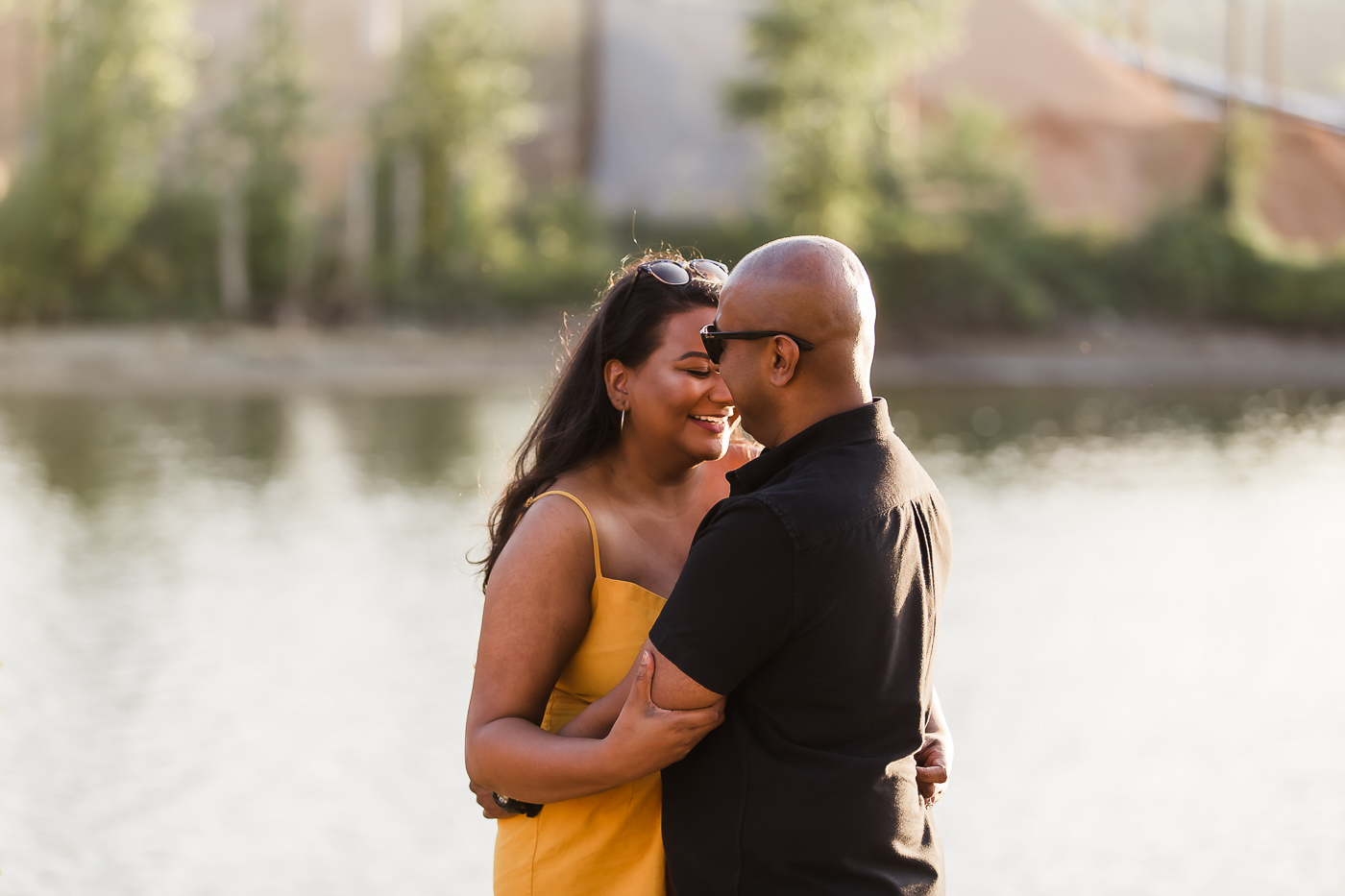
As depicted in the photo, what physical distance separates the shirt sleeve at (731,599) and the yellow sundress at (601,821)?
0.42 metres

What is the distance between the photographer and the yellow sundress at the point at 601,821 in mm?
2414

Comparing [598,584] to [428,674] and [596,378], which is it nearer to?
[596,378]

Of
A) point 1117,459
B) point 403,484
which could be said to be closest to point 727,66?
point 1117,459

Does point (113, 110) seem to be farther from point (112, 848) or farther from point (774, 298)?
point (774, 298)

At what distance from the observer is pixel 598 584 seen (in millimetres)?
2398

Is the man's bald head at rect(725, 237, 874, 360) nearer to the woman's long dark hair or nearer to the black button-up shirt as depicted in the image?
the black button-up shirt

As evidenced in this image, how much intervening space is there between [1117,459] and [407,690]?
14.8m

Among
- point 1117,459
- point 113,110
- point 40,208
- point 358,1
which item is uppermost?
point 358,1

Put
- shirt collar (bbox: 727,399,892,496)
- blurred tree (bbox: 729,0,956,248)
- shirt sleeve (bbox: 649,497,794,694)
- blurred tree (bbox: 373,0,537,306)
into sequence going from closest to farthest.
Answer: shirt sleeve (bbox: 649,497,794,694) < shirt collar (bbox: 727,399,892,496) < blurred tree (bbox: 373,0,537,306) < blurred tree (bbox: 729,0,956,248)

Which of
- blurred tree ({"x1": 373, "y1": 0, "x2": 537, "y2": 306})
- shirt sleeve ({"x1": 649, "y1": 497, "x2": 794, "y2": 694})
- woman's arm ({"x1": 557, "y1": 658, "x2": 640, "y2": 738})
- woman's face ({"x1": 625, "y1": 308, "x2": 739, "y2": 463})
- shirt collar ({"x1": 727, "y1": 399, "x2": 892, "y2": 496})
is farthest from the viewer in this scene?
blurred tree ({"x1": 373, "y1": 0, "x2": 537, "y2": 306})

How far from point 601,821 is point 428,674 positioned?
7356 millimetres

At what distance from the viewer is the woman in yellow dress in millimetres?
2273

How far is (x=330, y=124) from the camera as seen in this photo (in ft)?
126

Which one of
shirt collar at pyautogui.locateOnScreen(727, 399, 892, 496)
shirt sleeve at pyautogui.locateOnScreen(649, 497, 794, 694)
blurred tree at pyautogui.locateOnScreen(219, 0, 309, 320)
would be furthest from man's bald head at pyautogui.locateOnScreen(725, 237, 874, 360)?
blurred tree at pyautogui.locateOnScreen(219, 0, 309, 320)
